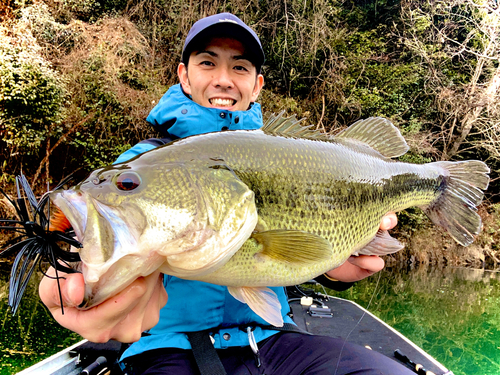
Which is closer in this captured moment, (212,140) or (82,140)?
(212,140)

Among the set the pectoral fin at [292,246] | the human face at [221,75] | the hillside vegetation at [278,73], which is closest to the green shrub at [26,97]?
the hillside vegetation at [278,73]

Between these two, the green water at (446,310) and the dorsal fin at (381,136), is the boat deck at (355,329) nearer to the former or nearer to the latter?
the green water at (446,310)

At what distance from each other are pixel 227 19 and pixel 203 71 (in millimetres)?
346

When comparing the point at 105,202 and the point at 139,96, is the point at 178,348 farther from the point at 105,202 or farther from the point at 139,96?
the point at 139,96

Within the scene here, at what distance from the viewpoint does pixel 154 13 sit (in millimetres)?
9102

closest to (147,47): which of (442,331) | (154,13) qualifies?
(154,13)

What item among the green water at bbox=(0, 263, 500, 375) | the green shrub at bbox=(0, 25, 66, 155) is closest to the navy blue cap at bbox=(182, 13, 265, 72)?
the green water at bbox=(0, 263, 500, 375)

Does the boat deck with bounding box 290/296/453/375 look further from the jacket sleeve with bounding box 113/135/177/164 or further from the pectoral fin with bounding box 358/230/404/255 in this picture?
the jacket sleeve with bounding box 113/135/177/164

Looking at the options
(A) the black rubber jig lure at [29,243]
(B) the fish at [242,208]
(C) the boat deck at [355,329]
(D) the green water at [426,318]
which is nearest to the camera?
(A) the black rubber jig lure at [29,243]

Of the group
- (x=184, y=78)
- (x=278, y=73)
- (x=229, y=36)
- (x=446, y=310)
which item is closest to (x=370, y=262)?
(x=229, y=36)

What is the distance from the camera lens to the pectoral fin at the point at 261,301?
3.71 ft

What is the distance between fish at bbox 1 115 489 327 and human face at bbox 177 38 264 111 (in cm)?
84

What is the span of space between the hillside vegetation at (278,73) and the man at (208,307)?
4.73 metres

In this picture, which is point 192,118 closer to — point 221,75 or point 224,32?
point 221,75
